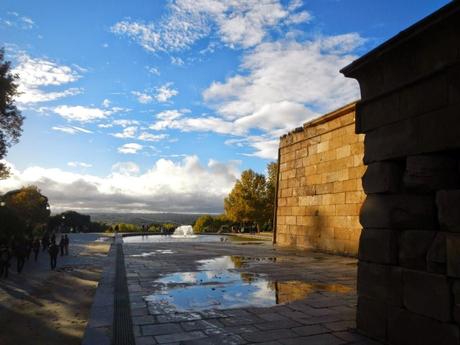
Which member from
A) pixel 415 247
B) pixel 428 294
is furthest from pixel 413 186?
pixel 428 294

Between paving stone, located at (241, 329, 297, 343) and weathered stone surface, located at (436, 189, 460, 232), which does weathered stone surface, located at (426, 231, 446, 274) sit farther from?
paving stone, located at (241, 329, 297, 343)

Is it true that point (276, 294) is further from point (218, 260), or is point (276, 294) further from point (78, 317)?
point (218, 260)

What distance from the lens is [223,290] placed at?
8492 millimetres

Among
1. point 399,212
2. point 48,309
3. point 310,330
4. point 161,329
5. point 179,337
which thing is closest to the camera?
point 399,212

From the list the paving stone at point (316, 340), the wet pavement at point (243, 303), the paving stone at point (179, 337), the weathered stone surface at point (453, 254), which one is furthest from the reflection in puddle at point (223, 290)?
the weathered stone surface at point (453, 254)

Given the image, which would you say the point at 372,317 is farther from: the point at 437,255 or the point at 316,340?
the point at 437,255

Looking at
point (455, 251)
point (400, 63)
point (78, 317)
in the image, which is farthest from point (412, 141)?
point (78, 317)

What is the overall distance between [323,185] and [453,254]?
41.3 ft

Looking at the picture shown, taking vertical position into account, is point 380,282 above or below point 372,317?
above

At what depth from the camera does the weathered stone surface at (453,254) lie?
397cm

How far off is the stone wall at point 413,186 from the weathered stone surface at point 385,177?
0.04 feet

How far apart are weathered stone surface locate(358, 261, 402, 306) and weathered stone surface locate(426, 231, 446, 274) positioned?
490 millimetres

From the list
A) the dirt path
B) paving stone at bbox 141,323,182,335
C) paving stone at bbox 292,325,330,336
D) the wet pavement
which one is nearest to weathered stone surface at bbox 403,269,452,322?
the wet pavement

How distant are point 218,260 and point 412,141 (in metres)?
10.5
